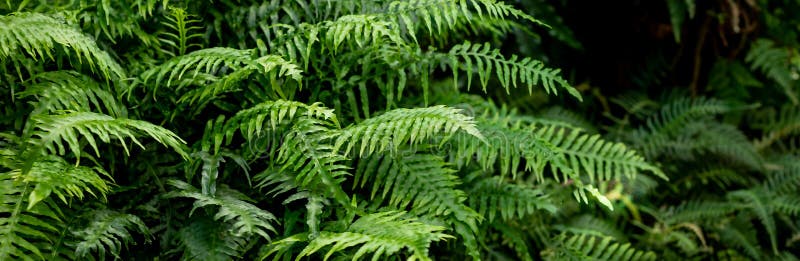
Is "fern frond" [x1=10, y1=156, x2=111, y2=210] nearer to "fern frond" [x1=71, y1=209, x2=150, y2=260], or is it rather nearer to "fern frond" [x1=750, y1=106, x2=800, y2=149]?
"fern frond" [x1=71, y1=209, x2=150, y2=260]

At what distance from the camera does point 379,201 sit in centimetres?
185

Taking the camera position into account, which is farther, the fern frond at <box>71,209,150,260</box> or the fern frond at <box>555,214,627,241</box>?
the fern frond at <box>555,214,627,241</box>

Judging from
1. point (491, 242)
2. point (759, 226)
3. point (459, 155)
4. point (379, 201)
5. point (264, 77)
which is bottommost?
point (759, 226)

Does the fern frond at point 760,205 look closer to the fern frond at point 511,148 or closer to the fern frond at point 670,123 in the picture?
the fern frond at point 670,123

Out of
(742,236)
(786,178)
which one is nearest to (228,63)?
(742,236)

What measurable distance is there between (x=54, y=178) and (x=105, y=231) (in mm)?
193

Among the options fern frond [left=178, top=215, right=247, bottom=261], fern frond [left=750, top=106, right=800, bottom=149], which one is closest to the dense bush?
fern frond [left=178, top=215, right=247, bottom=261]

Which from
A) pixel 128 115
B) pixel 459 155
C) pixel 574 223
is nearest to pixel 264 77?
pixel 128 115

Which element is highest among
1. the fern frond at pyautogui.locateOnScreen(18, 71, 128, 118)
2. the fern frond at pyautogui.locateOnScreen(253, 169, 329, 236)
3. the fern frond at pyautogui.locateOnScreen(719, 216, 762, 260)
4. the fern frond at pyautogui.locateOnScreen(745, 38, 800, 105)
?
the fern frond at pyautogui.locateOnScreen(18, 71, 128, 118)

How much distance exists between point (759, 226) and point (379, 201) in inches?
81.6

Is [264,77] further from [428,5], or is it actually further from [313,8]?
[428,5]

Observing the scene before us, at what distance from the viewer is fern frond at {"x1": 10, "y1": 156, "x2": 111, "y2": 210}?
1391 millimetres

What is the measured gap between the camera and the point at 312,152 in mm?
1665

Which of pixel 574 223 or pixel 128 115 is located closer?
pixel 128 115
